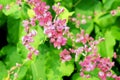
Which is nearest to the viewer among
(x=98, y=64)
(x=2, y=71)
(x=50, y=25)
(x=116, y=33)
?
(x=50, y=25)

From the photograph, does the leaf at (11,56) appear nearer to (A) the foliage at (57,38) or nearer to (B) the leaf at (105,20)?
(A) the foliage at (57,38)

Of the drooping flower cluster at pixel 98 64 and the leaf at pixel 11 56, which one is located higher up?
the drooping flower cluster at pixel 98 64

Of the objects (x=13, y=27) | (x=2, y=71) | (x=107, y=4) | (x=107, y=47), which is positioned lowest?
(x=2, y=71)

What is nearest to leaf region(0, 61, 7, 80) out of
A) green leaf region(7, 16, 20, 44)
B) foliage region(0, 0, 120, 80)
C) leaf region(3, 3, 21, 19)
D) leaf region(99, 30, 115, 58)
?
foliage region(0, 0, 120, 80)

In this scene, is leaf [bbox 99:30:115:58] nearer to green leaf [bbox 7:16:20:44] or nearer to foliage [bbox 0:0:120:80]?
foliage [bbox 0:0:120:80]

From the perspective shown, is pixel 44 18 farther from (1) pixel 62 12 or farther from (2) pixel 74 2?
(2) pixel 74 2

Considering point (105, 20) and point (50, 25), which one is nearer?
point (50, 25)

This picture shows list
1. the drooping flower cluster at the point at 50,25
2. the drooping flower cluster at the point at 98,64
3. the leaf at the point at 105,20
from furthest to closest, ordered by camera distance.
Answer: the leaf at the point at 105,20
the drooping flower cluster at the point at 98,64
the drooping flower cluster at the point at 50,25

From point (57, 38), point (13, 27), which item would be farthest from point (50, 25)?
point (13, 27)

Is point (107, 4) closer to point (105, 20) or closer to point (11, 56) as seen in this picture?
point (105, 20)

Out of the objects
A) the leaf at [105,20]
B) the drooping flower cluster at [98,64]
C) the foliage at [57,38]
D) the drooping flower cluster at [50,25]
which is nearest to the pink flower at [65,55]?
the foliage at [57,38]

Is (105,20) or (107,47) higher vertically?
(105,20)
